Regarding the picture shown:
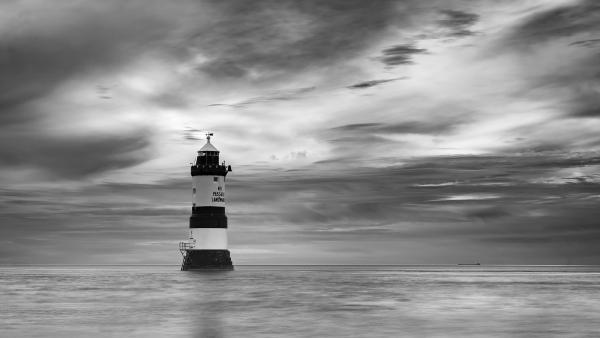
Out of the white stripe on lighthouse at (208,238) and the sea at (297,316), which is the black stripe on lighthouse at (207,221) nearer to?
the white stripe on lighthouse at (208,238)

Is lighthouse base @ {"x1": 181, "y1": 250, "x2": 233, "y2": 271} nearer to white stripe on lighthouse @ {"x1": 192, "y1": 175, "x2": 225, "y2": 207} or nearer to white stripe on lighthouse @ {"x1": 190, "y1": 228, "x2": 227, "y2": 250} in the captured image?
white stripe on lighthouse @ {"x1": 190, "y1": 228, "x2": 227, "y2": 250}

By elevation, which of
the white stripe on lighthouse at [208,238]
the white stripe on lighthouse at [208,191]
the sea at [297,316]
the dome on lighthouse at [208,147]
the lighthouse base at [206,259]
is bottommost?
the sea at [297,316]

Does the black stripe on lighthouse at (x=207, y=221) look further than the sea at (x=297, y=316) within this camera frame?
Yes

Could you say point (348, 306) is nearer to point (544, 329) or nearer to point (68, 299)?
point (544, 329)

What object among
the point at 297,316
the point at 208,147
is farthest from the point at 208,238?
the point at 297,316

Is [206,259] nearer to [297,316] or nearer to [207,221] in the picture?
[207,221]

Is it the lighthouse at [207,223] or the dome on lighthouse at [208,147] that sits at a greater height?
the dome on lighthouse at [208,147]

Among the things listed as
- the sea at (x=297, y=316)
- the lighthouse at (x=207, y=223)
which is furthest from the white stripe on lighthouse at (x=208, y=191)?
the sea at (x=297, y=316)

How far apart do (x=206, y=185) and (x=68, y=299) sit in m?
21.6

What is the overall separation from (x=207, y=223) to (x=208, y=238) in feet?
4.66

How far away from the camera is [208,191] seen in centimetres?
7131

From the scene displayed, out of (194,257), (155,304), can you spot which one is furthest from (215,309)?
(194,257)

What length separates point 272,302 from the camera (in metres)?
49.6

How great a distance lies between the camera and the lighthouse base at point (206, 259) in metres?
70.8
